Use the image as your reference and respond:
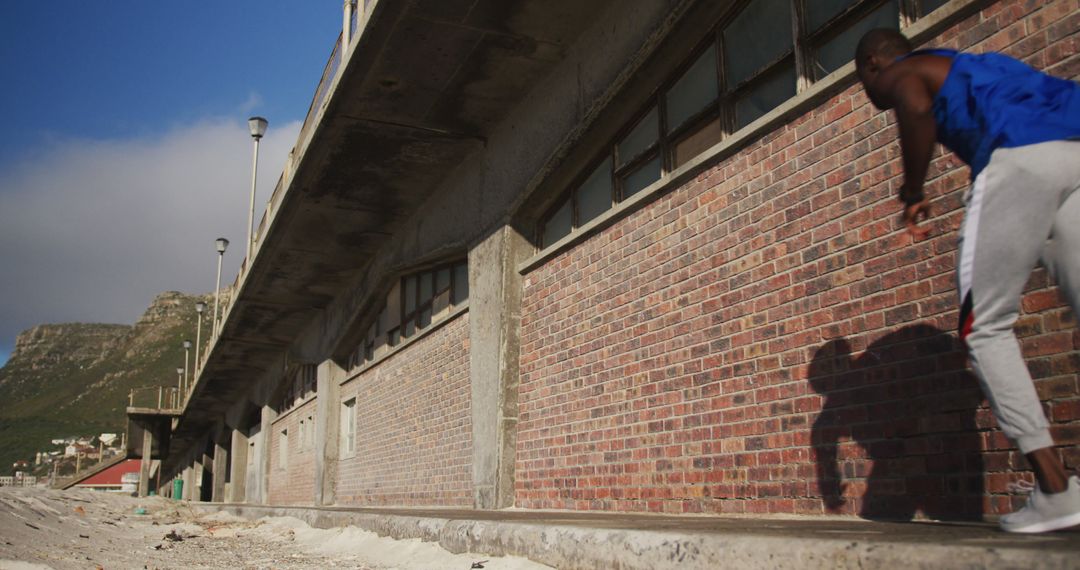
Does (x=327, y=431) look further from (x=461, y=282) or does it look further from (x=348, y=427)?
(x=461, y=282)

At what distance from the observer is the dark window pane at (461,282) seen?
1118cm

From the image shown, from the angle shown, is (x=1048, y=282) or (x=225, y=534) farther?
(x=225, y=534)

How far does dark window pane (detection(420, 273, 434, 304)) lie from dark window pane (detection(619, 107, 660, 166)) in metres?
5.47

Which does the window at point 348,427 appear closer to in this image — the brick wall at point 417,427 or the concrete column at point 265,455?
the brick wall at point 417,427

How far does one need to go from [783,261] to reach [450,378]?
6.42m

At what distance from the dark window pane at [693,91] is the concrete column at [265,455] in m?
19.4

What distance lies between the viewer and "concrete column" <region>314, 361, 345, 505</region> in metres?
16.5

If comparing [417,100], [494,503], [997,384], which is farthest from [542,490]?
[997,384]

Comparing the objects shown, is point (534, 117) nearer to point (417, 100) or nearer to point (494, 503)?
point (417, 100)

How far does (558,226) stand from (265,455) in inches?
684

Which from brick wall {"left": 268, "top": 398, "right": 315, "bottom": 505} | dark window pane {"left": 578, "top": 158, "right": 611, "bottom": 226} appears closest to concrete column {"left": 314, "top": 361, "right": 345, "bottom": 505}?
brick wall {"left": 268, "top": 398, "right": 315, "bottom": 505}

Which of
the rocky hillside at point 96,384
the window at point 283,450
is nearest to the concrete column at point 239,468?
the window at point 283,450

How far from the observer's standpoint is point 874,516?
4.47m

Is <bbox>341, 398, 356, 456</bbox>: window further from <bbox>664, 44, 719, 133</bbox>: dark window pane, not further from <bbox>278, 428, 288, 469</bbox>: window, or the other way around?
<bbox>664, 44, 719, 133</bbox>: dark window pane
